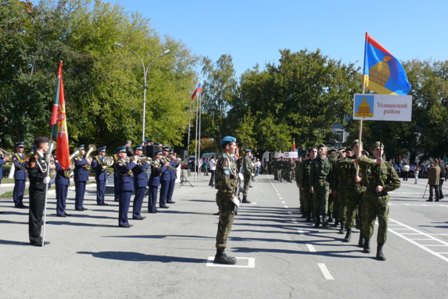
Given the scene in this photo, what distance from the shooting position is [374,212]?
360 inches

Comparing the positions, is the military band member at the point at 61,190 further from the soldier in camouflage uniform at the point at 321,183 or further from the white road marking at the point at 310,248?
the white road marking at the point at 310,248

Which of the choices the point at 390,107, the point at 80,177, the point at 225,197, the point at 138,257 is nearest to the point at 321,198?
the point at 390,107

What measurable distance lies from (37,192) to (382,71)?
8.43 meters

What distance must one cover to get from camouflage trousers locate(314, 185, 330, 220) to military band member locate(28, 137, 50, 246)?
255 inches

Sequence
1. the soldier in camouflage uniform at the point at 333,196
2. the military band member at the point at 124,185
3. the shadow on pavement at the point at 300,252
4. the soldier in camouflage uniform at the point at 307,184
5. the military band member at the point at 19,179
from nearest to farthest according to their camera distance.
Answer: the shadow on pavement at the point at 300,252 → the military band member at the point at 124,185 → the soldier in camouflage uniform at the point at 333,196 → the soldier in camouflage uniform at the point at 307,184 → the military band member at the point at 19,179

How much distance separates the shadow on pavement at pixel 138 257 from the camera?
26.7ft

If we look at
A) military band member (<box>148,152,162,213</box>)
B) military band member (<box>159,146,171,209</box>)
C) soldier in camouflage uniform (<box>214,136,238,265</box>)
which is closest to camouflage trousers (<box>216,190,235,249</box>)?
soldier in camouflage uniform (<box>214,136,238,265</box>)

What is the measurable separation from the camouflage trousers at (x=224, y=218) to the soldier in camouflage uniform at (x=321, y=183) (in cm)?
515

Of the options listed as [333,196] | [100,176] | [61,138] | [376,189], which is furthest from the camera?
[100,176]

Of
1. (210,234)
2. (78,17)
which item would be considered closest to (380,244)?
(210,234)

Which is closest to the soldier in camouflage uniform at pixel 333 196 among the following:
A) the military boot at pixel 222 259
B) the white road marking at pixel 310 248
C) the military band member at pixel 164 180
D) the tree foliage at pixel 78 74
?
the white road marking at pixel 310 248

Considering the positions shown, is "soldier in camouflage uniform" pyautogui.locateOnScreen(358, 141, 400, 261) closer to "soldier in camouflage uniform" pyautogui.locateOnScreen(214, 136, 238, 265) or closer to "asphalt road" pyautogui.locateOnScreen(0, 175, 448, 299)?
"asphalt road" pyautogui.locateOnScreen(0, 175, 448, 299)

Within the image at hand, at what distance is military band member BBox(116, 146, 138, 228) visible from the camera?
39.4 ft

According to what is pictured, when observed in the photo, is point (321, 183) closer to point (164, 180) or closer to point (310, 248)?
point (310, 248)
